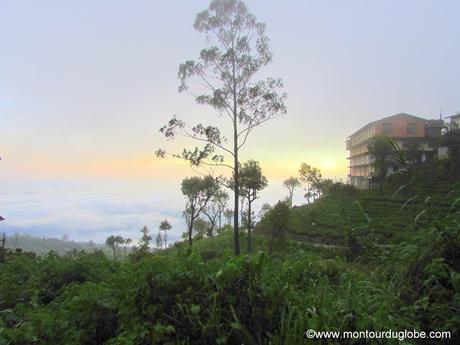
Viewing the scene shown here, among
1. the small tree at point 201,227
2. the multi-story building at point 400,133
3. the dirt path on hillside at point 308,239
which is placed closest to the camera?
the dirt path on hillside at point 308,239

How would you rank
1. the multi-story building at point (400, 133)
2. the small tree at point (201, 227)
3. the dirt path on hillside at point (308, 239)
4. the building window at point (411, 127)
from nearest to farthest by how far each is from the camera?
the dirt path on hillside at point (308, 239) → the small tree at point (201, 227) → the multi-story building at point (400, 133) → the building window at point (411, 127)

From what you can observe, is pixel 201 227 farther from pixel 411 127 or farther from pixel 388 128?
pixel 411 127

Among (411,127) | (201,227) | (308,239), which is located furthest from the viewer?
(411,127)

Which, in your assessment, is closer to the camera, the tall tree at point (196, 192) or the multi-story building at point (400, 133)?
the tall tree at point (196, 192)

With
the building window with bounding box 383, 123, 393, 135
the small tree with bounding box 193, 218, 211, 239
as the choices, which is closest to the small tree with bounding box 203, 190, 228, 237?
the small tree with bounding box 193, 218, 211, 239

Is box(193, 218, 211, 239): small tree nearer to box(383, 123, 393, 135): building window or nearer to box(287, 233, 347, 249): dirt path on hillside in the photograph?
box(287, 233, 347, 249): dirt path on hillside

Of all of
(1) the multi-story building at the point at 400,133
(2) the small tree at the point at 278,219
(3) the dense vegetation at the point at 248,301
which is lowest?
(3) the dense vegetation at the point at 248,301

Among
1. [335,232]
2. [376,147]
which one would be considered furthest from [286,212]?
[376,147]

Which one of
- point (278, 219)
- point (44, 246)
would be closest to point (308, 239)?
point (278, 219)

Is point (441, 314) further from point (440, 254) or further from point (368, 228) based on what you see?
point (368, 228)

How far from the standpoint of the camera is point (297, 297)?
234 cm

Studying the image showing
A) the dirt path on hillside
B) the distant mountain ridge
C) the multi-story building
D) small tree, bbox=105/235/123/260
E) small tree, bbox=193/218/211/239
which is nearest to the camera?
the distant mountain ridge

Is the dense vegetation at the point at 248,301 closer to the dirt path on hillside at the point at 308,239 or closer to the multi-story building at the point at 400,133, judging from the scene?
the dirt path on hillside at the point at 308,239

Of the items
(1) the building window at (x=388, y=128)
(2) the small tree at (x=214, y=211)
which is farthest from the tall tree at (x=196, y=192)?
(1) the building window at (x=388, y=128)
